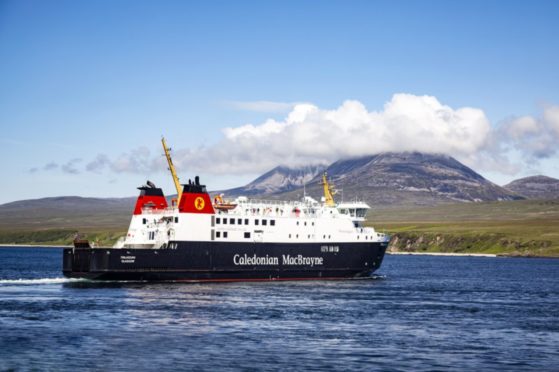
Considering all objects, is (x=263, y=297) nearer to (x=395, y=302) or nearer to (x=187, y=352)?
(x=395, y=302)

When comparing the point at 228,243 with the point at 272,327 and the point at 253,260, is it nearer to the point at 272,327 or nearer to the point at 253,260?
the point at 253,260

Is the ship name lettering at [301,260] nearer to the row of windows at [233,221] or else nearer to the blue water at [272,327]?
the row of windows at [233,221]

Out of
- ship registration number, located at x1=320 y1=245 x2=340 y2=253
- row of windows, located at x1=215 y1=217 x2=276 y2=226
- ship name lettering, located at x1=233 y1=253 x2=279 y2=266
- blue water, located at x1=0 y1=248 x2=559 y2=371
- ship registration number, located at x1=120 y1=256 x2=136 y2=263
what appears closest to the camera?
blue water, located at x1=0 y1=248 x2=559 y2=371

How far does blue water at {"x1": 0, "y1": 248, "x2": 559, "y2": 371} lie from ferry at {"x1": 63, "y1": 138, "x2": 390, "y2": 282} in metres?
2.14

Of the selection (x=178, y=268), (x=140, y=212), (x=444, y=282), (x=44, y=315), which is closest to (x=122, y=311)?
(x=44, y=315)

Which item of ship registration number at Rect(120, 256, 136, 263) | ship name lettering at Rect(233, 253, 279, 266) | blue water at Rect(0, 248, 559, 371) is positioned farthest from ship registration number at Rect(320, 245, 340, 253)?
ship registration number at Rect(120, 256, 136, 263)

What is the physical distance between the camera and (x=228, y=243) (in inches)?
2618

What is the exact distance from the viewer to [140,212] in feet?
225

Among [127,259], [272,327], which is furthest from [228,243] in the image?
[272,327]

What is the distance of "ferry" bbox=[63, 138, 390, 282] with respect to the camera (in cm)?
6250

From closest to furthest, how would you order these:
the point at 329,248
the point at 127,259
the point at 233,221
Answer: the point at 127,259
the point at 233,221
the point at 329,248

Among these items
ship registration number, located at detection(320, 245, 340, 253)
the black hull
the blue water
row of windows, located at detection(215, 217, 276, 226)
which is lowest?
the blue water

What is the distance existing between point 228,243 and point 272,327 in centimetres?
2617

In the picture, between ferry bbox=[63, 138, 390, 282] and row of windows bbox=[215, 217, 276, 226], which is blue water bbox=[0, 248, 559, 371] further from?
row of windows bbox=[215, 217, 276, 226]
